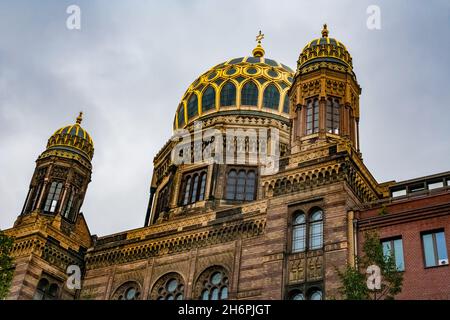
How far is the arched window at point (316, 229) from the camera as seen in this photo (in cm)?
2609

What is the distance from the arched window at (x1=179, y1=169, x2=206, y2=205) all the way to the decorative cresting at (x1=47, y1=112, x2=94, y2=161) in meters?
6.77

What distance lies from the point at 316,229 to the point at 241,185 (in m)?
15.5

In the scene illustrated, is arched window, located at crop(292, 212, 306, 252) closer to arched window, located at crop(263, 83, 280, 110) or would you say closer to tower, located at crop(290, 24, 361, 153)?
tower, located at crop(290, 24, 361, 153)

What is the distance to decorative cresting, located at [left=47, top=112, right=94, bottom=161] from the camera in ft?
135

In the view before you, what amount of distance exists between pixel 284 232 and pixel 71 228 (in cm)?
1715

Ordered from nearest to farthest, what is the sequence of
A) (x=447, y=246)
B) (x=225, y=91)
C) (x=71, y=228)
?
(x=447, y=246), (x=71, y=228), (x=225, y=91)

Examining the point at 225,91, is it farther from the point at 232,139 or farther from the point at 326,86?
the point at 326,86

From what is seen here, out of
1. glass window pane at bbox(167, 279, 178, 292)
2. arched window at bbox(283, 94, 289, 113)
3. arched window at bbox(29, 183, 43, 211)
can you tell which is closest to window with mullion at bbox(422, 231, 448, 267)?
glass window pane at bbox(167, 279, 178, 292)

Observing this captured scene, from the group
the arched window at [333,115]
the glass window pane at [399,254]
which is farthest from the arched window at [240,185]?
the glass window pane at [399,254]

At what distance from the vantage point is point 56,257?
113 ft

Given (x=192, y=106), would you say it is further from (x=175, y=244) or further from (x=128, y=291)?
(x=128, y=291)

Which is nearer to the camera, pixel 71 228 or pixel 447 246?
pixel 447 246

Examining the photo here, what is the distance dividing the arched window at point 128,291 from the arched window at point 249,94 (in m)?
17.7
